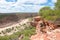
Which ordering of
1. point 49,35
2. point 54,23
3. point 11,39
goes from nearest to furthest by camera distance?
1. point 49,35
2. point 54,23
3. point 11,39

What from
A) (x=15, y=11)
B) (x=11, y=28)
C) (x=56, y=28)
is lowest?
(x=11, y=28)

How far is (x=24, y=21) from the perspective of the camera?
19.1 feet

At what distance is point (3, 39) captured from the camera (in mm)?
4320

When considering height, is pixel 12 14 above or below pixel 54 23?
below

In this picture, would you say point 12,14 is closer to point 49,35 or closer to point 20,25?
point 20,25

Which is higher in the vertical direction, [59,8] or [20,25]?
[59,8]

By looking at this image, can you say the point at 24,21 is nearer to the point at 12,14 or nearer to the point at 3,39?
the point at 12,14

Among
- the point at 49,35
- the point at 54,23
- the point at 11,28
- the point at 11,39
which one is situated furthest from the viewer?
the point at 11,28

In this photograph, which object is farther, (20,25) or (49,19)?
(20,25)

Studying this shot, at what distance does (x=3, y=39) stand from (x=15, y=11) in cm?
159

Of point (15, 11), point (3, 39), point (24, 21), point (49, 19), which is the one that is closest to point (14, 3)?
point (15, 11)

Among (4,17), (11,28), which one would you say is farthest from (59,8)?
(4,17)

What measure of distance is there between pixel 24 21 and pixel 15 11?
39cm

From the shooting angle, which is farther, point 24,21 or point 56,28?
point 24,21
